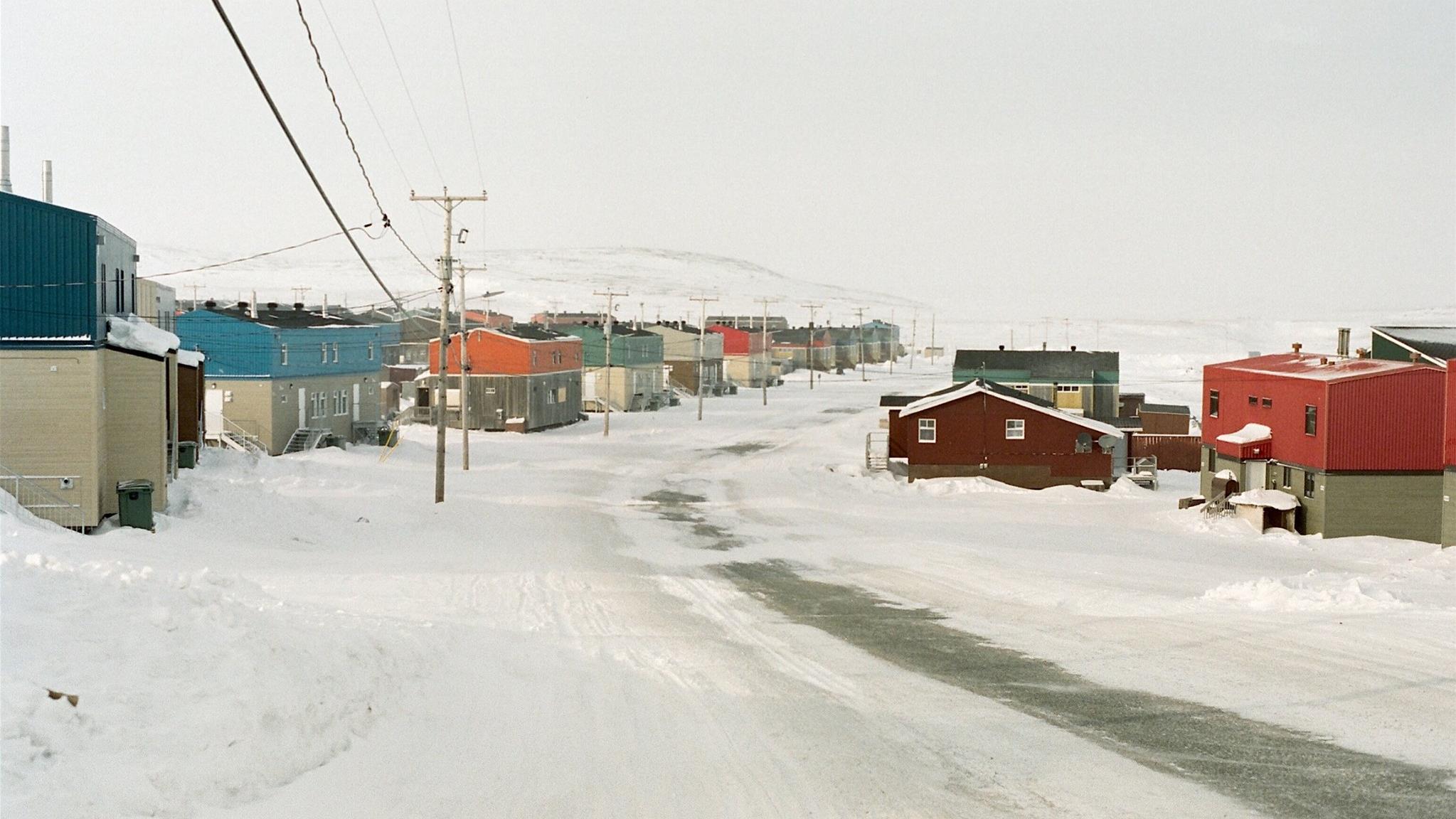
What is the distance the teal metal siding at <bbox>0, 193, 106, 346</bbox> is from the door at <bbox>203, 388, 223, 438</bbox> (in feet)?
78.0

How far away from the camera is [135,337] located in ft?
96.7

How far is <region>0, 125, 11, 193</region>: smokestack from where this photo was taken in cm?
3281

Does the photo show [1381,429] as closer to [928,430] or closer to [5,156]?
[928,430]

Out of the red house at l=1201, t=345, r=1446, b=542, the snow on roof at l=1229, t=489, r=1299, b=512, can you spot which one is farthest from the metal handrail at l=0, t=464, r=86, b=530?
the red house at l=1201, t=345, r=1446, b=542

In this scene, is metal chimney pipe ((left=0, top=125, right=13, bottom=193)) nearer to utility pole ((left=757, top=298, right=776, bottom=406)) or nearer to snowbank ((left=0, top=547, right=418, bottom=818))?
snowbank ((left=0, top=547, right=418, bottom=818))

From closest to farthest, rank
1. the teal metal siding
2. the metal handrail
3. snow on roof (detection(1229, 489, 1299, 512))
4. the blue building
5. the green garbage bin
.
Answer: the metal handrail → the teal metal siding → the green garbage bin → snow on roof (detection(1229, 489, 1299, 512)) → the blue building

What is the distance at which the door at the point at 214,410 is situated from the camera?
50.2 meters

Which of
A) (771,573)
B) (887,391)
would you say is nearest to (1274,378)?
(771,573)

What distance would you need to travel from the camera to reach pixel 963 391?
167 ft

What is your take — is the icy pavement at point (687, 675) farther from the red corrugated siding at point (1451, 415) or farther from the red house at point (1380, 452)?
the red house at point (1380, 452)

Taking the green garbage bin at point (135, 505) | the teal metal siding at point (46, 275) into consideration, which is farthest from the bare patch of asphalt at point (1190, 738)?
the teal metal siding at point (46, 275)

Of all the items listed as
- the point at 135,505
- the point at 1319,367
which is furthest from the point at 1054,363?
the point at 135,505

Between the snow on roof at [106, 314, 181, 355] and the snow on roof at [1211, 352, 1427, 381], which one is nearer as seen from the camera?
the snow on roof at [106, 314, 181, 355]

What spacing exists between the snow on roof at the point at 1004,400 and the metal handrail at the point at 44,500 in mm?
33368
